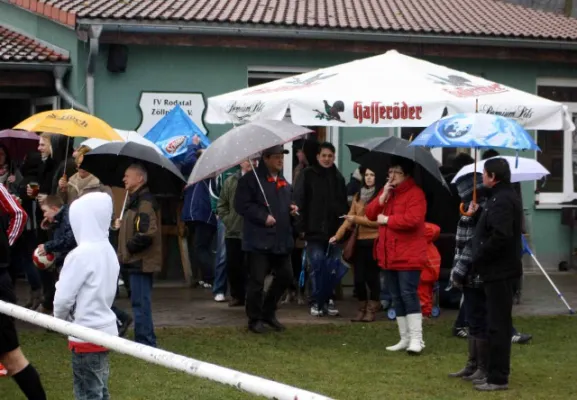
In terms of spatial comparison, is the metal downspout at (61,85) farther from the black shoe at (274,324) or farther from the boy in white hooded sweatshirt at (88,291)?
the boy in white hooded sweatshirt at (88,291)

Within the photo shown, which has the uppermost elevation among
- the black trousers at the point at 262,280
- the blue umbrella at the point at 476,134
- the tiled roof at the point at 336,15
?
the tiled roof at the point at 336,15

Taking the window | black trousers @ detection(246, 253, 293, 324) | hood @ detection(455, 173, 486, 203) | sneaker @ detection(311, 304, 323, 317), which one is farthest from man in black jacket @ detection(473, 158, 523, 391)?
the window

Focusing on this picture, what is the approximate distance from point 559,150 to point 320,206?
643 centimetres

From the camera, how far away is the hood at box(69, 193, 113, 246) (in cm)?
653

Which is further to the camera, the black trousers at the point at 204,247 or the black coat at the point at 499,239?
the black trousers at the point at 204,247

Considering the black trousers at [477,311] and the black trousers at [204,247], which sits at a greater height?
the black trousers at [477,311]

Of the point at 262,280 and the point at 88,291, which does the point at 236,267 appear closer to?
the point at 262,280

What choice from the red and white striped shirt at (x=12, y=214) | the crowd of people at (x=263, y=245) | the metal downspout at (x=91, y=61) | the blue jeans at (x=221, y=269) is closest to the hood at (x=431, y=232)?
the crowd of people at (x=263, y=245)

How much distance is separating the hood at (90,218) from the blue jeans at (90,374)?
0.63m

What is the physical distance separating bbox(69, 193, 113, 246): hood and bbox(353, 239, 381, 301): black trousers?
574 cm

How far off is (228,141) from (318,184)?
5.64 feet

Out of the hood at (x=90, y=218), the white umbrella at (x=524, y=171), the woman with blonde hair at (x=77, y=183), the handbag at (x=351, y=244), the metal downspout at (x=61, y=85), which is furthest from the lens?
the metal downspout at (x=61, y=85)

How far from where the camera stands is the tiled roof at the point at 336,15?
15414mm

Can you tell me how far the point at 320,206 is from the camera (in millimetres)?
12086
